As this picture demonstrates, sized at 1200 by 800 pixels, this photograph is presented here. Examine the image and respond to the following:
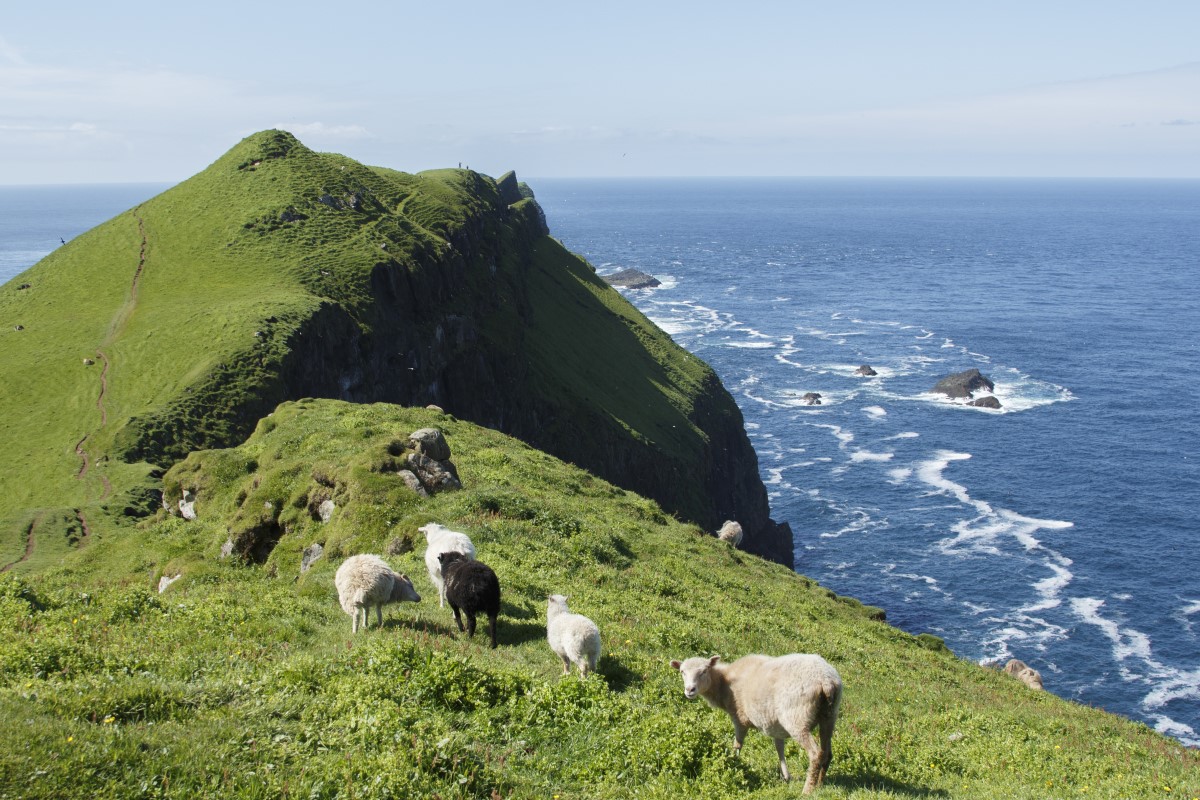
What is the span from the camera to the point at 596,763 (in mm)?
12578

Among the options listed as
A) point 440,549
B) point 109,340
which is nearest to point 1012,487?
point 440,549

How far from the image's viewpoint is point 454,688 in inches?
549

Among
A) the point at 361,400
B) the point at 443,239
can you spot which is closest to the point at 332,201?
the point at 443,239

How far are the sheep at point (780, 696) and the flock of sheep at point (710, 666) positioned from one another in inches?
0.6

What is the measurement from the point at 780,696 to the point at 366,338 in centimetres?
7045

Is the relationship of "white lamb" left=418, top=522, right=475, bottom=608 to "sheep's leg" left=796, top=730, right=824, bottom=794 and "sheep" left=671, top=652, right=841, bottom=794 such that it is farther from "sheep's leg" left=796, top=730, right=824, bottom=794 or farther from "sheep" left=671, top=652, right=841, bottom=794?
"sheep's leg" left=796, top=730, right=824, bottom=794

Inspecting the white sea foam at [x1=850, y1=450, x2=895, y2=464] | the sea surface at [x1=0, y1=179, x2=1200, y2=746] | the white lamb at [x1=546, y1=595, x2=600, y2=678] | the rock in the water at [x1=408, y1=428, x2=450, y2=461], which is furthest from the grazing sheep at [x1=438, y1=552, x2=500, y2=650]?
the white sea foam at [x1=850, y1=450, x2=895, y2=464]

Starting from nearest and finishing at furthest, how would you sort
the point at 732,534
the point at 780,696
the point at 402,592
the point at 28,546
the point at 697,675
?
the point at 780,696
the point at 697,675
the point at 402,592
the point at 28,546
the point at 732,534

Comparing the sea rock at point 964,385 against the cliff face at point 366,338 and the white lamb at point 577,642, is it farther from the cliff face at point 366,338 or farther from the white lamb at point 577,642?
the white lamb at point 577,642

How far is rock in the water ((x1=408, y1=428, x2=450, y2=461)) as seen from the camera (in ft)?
108

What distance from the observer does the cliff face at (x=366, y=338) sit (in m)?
64.8

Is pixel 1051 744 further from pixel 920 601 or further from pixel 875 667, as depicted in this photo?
pixel 920 601

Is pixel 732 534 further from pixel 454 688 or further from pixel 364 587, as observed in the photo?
pixel 454 688

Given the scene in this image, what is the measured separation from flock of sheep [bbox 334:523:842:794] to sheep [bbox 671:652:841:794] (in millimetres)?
15
